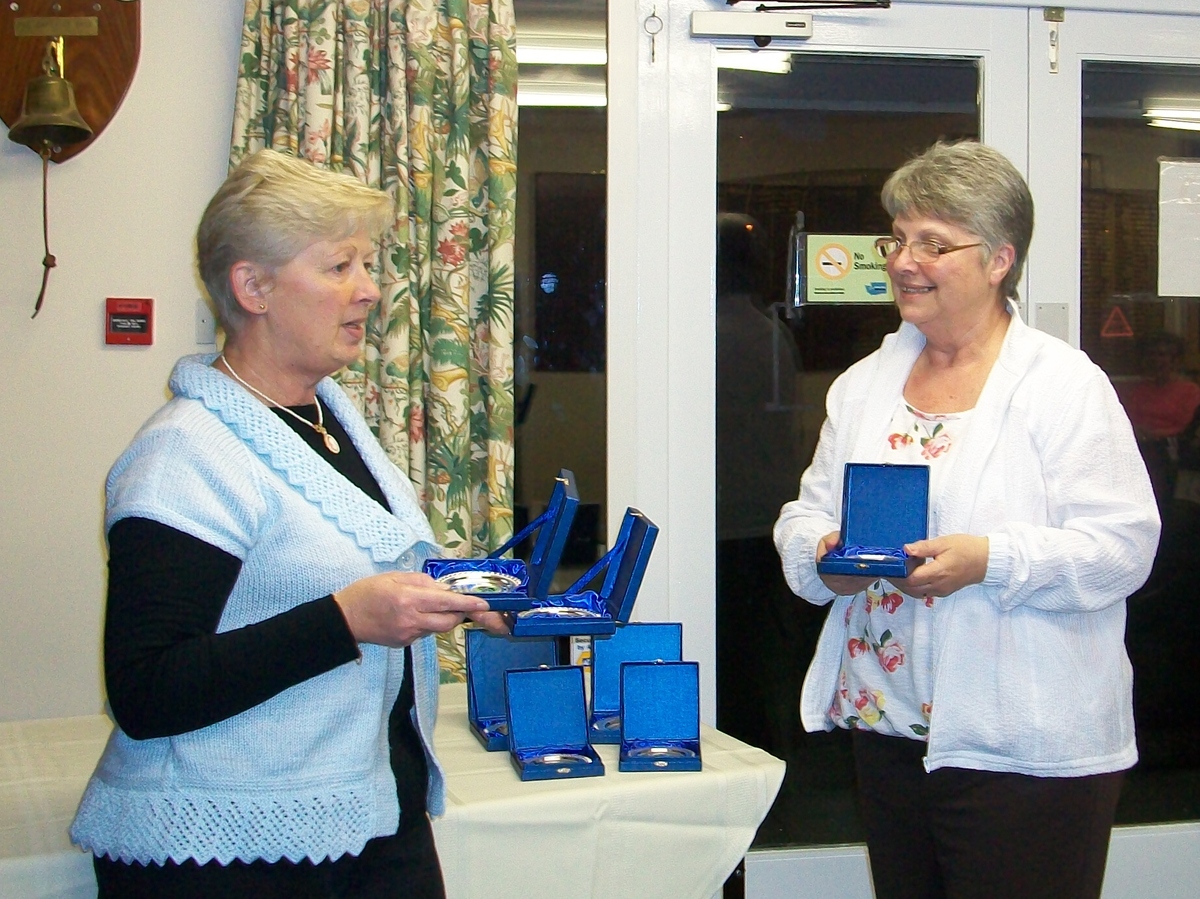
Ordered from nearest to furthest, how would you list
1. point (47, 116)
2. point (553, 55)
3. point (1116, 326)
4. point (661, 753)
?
point (661, 753) < point (47, 116) < point (553, 55) < point (1116, 326)

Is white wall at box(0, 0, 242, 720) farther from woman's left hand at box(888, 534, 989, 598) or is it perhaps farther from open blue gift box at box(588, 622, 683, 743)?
woman's left hand at box(888, 534, 989, 598)

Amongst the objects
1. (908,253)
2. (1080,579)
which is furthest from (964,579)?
(908,253)

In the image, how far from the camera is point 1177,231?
3.02 meters

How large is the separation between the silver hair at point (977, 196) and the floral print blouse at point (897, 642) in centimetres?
27

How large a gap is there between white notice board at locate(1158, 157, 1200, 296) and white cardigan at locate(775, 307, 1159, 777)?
1.48m

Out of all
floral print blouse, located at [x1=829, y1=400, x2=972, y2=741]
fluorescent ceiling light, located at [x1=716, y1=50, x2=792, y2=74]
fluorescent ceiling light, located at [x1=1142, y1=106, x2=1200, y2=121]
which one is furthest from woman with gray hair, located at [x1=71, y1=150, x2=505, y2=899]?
fluorescent ceiling light, located at [x1=1142, y1=106, x2=1200, y2=121]

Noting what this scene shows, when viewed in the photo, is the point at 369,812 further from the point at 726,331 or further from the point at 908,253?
the point at 726,331

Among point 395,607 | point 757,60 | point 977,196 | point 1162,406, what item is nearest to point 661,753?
point 395,607

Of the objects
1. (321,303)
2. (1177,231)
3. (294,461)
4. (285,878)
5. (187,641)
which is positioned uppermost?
(1177,231)

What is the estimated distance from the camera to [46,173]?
264 centimetres

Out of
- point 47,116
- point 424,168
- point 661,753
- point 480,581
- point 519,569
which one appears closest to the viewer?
point 480,581

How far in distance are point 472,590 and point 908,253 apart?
0.93 metres

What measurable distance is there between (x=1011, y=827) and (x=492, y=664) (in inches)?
34.5

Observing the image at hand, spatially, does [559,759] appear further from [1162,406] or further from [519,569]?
[1162,406]
